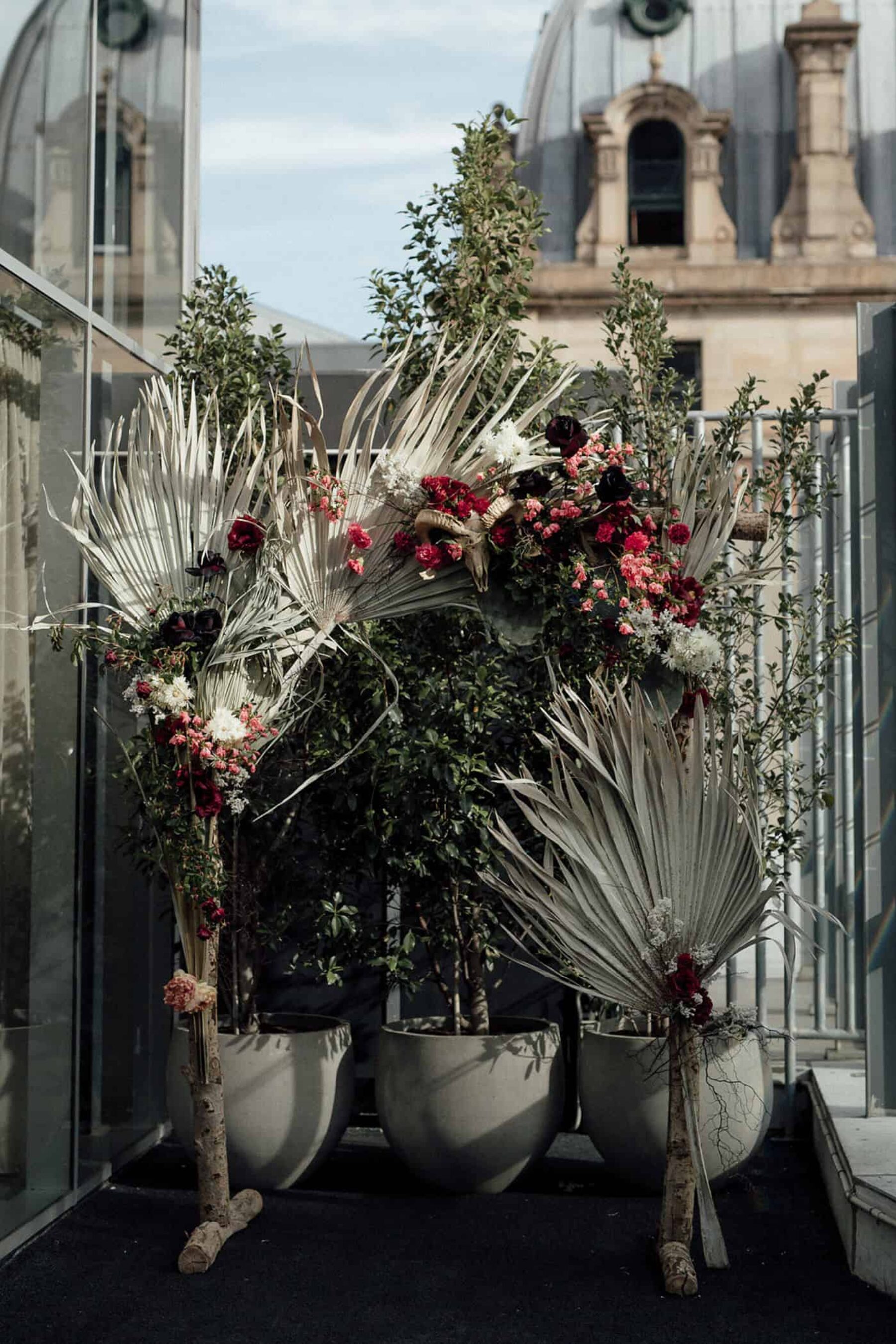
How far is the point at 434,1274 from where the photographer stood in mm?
3754

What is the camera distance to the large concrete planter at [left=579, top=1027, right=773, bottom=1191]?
4328 mm

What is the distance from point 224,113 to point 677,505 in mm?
4955

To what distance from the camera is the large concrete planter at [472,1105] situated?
4324mm

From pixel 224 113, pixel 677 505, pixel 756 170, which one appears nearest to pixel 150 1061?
pixel 677 505

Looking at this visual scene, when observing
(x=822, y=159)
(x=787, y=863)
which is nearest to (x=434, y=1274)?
(x=787, y=863)

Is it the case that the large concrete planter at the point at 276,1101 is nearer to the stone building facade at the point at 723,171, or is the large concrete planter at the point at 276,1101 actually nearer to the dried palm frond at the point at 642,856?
the dried palm frond at the point at 642,856

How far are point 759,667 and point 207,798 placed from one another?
6.40 feet

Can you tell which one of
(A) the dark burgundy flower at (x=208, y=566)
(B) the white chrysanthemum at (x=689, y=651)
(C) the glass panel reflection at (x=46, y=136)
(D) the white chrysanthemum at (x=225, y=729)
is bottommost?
(D) the white chrysanthemum at (x=225, y=729)

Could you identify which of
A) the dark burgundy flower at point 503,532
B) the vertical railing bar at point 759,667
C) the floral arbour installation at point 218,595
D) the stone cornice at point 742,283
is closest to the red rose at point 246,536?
the floral arbour installation at point 218,595

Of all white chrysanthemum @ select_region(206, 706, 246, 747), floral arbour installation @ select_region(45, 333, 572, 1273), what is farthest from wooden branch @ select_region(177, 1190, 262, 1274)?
white chrysanthemum @ select_region(206, 706, 246, 747)

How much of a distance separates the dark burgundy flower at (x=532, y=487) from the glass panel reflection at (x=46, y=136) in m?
1.42

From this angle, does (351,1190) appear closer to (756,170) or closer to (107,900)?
(107,900)

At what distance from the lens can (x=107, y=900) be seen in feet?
15.5

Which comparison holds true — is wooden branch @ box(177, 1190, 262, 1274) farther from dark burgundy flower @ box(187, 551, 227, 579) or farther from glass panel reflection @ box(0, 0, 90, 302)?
glass panel reflection @ box(0, 0, 90, 302)
